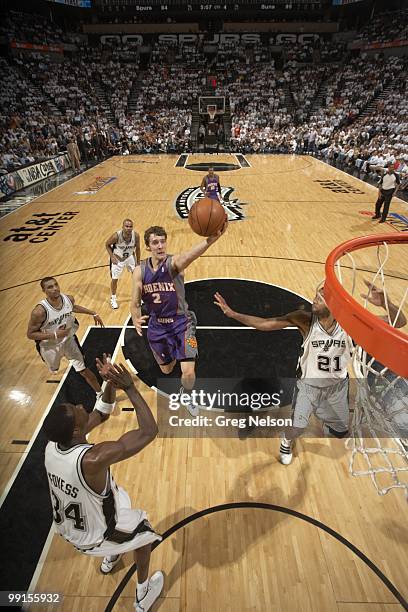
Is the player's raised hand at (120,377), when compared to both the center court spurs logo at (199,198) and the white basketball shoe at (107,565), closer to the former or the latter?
the white basketball shoe at (107,565)

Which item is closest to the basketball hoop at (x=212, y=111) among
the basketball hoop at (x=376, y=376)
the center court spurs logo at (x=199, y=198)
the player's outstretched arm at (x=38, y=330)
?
the center court spurs logo at (x=199, y=198)

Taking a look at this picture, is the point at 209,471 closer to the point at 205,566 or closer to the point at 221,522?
the point at 221,522

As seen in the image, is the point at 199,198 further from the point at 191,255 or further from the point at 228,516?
the point at 228,516

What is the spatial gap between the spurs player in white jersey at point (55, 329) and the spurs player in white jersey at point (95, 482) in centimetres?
185

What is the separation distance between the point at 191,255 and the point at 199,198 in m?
9.02

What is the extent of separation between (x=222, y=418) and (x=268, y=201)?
9.94 metres

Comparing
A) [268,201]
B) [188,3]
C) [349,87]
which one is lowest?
[268,201]

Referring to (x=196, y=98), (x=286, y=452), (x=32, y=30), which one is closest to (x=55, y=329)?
(x=286, y=452)

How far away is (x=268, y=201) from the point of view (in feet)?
41.4

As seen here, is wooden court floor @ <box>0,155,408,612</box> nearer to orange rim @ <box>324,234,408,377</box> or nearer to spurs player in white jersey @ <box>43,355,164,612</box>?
spurs player in white jersey @ <box>43,355,164,612</box>

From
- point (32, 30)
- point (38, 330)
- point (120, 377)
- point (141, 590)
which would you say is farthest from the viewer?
point (32, 30)

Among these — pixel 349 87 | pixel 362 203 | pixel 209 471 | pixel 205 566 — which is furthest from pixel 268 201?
pixel 349 87

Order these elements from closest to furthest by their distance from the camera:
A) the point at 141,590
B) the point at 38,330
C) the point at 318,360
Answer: the point at 141,590
the point at 318,360
the point at 38,330

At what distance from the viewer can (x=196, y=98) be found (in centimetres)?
2830
